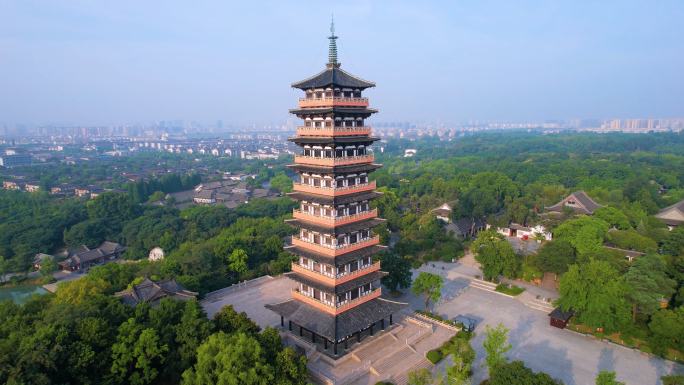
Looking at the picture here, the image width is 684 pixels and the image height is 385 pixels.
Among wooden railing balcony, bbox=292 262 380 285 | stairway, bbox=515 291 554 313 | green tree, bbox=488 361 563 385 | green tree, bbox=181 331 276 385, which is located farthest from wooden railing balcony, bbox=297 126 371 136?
stairway, bbox=515 291 554 313

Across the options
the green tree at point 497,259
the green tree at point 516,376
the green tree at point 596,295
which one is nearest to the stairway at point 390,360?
the green tree at point 516,376

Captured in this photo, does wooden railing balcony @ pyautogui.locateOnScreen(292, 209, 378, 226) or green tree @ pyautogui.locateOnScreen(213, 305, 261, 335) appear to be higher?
wooden railing balcony @ pyautogui.locateOnScreen(292, 209, 378, 226)

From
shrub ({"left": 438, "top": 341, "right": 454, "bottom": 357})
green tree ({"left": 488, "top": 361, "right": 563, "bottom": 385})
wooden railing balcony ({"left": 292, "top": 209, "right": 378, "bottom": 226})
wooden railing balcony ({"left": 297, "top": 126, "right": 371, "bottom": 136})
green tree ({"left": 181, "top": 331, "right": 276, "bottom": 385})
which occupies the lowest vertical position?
shrub ({"left": 438, "top": 341, "right": 454, "bottom": 357})

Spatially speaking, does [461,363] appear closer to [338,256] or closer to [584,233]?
[338,256]

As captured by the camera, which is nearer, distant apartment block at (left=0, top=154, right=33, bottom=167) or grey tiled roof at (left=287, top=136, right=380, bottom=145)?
grey tiled roof at (left=287, top=136, right=380, bottom=145)

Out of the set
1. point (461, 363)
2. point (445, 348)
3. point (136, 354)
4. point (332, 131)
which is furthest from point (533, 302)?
point (136, 354)

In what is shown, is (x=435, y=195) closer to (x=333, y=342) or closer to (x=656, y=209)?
(x=656, y=209)

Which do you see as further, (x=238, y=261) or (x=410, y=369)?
(x=238, y=261)

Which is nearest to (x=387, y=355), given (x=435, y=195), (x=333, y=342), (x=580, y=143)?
(x=333, y=342)

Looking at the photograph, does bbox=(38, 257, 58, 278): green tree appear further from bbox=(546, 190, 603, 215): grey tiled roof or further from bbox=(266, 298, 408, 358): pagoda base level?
bbox=(546, 190, 603, 215): grey tiled roof
